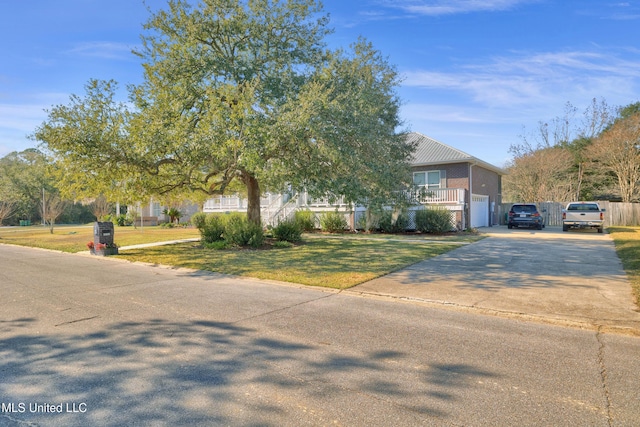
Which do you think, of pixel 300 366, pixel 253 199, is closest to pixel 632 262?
pixel 300 366

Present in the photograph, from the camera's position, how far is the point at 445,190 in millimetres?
22312

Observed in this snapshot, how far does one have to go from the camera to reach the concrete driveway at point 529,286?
5.72m

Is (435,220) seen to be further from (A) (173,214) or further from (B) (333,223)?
(A) (173,214)

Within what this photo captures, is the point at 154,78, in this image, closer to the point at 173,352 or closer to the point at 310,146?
the point at 310,146

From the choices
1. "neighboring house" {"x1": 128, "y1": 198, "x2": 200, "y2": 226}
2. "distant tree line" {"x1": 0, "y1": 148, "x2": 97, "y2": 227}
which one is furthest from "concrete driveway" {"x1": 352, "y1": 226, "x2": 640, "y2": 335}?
"distant tree line" {"x1": 0, "y1": 148, "x2": 97, "y2": 227}

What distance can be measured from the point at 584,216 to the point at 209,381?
78.4 ft

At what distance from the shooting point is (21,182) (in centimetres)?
4266

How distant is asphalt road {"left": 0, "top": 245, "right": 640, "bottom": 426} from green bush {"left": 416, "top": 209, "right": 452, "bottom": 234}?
14.5m

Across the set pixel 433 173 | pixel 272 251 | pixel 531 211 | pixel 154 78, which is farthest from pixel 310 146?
pixel 531 211

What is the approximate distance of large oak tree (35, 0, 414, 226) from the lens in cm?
1035

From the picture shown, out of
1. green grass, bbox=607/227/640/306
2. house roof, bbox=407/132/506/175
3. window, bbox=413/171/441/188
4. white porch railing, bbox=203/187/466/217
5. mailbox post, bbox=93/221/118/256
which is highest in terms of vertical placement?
house roof, bbox=407/132/506/175

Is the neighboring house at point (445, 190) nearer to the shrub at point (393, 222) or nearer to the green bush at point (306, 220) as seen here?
the green bush at point (306, 220)

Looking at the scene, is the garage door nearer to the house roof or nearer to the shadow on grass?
the house roof

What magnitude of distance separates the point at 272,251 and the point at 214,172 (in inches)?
143
